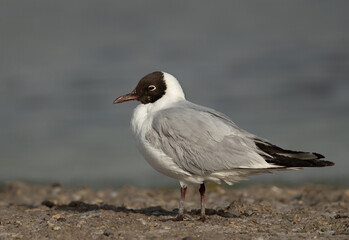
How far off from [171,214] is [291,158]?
5.58 ft

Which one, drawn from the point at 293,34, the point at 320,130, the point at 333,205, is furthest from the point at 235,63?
the point at 333,205

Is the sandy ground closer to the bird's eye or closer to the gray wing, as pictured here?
the gray wing

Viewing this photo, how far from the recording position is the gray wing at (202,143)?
683cm

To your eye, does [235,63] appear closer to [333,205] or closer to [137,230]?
[333,205]

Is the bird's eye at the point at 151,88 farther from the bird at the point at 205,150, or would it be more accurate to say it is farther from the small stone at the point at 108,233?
the small stone at the point at 108,233

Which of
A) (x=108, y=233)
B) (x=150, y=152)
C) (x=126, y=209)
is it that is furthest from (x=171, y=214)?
(x=108, y=233)

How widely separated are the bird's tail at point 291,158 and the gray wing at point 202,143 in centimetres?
9

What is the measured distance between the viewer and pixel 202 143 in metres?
6.93

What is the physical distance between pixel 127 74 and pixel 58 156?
424cm

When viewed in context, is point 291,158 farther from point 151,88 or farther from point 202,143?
point 151,88

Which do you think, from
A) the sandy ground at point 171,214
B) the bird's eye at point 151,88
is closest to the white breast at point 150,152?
the bird's eye at point 151,88

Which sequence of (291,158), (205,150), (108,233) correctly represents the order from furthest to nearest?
1. (205,150)
2. (291,158)
3. (108,233)

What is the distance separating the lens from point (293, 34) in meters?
20.2

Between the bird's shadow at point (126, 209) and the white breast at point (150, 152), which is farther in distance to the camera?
the bird's shadow at point (126, 209)
